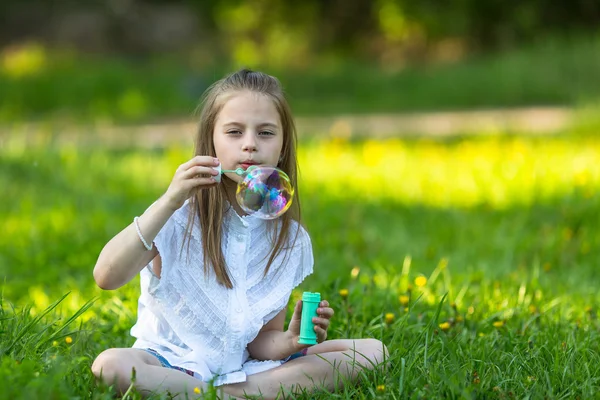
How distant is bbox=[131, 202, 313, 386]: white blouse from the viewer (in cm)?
282

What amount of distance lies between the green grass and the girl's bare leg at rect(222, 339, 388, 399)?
7748 mm

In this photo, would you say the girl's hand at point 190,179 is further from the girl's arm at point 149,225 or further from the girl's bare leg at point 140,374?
the girl's bare leg at point 140,374

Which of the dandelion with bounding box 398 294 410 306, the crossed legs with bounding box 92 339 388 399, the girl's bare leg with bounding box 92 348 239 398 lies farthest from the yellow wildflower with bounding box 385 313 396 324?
the girl's bare leg with bounding box 92 348 239 398

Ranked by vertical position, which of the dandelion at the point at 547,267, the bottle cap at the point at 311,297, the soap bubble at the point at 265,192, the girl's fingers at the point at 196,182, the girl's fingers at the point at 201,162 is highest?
the girl's fingers at the point at 201,162

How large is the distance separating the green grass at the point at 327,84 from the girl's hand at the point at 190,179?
7.80m

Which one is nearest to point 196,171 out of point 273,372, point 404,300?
point 273,372

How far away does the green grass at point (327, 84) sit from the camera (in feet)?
39.1

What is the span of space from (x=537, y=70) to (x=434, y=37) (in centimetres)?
665

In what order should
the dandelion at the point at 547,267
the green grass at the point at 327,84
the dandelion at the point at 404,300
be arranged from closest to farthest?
the dandelion at the point at 404,300
the dandelion at the point at 547,267
the green grass at the point at 327,84

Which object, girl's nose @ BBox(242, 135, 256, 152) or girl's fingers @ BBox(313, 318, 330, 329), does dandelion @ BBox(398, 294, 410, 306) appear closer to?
girl's fingers @ BBox(313, 318, 330, 329)

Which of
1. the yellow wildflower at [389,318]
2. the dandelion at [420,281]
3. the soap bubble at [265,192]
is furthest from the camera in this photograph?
the dandelion at [420,281]

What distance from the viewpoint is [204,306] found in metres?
2.85

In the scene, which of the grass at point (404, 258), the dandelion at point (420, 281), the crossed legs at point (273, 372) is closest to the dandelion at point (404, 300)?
the grass at point (404, 258)

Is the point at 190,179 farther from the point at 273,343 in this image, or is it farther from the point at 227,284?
the point at 273,343
